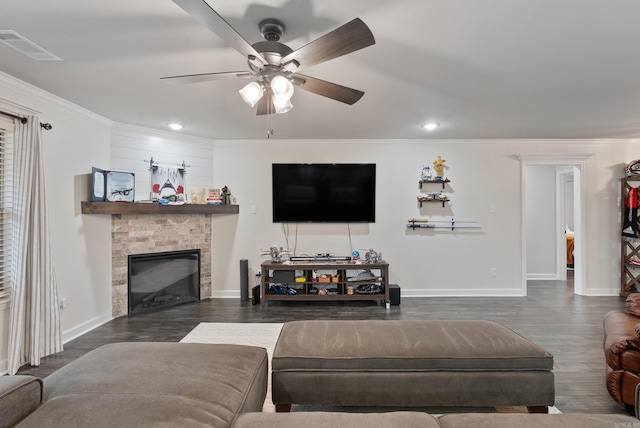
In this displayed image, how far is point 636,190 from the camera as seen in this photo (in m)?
4.51

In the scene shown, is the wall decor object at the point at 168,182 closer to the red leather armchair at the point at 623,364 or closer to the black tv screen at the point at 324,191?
the black tv screen at the point at 324,191

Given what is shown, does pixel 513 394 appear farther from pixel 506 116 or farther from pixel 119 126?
pixel 119 126

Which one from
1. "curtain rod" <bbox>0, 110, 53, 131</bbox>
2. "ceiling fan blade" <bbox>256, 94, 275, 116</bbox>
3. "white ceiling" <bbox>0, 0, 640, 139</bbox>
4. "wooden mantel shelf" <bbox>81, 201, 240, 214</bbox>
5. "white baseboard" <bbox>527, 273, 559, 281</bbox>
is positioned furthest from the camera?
"white baseboard" <bbox>527, 273, 559, 281</bbox>

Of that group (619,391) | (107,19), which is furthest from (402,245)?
(107,19)

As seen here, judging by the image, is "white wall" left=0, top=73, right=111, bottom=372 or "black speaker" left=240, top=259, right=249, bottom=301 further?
"black speaker" left=240, top=259, right=249, bottom=301

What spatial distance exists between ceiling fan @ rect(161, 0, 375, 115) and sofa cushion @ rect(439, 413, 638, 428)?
166 cm

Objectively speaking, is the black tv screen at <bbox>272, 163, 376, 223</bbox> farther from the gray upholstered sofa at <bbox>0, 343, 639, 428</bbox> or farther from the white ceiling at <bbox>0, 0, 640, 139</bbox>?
the gray upholstered sofa at <bbox>0, 343, 639, 428</bbox>

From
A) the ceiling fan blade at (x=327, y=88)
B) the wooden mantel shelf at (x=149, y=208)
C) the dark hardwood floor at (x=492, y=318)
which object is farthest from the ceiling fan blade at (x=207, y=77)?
the dark hardwood floor at (x=492, y=318)

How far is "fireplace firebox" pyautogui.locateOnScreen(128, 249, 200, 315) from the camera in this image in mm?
4051

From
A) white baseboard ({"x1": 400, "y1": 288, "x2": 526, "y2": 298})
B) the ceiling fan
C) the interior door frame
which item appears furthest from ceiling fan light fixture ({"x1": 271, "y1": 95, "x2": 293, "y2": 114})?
the interior door frame

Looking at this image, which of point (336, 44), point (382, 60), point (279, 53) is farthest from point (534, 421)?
point (382, 60)

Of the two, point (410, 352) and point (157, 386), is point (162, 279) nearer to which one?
point (157, 386)

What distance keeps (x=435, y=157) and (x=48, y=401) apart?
4.90 meters

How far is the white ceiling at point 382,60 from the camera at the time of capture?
1723 millimetres
